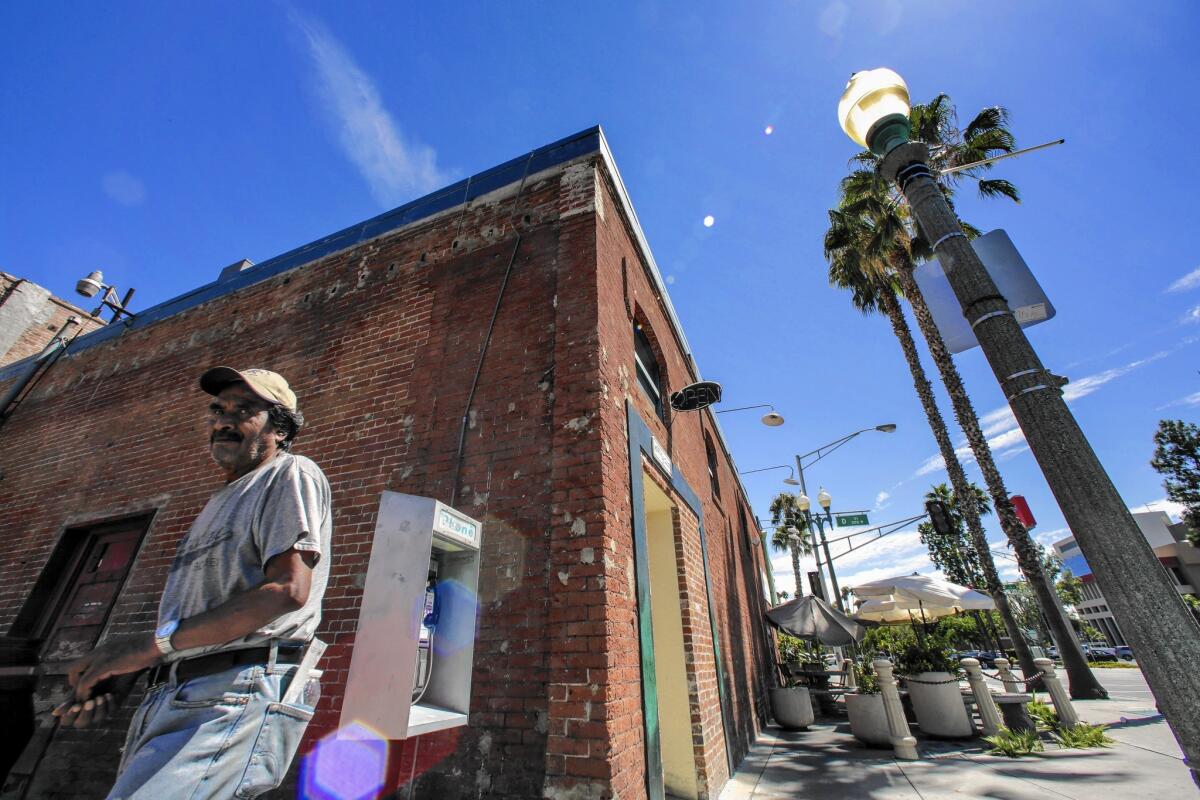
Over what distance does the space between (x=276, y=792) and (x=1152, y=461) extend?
4269cm

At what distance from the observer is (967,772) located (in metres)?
5.23

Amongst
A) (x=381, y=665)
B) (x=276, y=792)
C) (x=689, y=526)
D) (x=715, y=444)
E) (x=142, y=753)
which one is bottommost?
(x=276, y=792)

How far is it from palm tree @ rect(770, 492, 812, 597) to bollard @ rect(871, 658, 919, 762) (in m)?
27.7

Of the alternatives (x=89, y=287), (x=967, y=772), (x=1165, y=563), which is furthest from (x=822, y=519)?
(x=1165, y=563)

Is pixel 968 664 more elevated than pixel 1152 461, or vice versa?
pixel 1152 461

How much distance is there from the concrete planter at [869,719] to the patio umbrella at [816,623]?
334 centimetres

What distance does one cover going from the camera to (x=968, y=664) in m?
7.33

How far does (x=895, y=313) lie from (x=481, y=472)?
14421 millimetres

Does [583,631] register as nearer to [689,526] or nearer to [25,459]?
[689,526]

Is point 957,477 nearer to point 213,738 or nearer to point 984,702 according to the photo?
point 984,702

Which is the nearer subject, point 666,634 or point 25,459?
point 666,634

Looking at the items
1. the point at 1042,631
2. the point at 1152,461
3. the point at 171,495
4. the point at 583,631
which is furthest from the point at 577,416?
the point at 1152,461

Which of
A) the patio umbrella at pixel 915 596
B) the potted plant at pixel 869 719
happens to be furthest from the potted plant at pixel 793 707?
the patio umbrella at pixel 915 596

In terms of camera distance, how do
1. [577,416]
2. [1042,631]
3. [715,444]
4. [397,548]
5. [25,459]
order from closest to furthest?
[397,548] → [577,416] → [25,459] → [715,444] → [1042,631]
